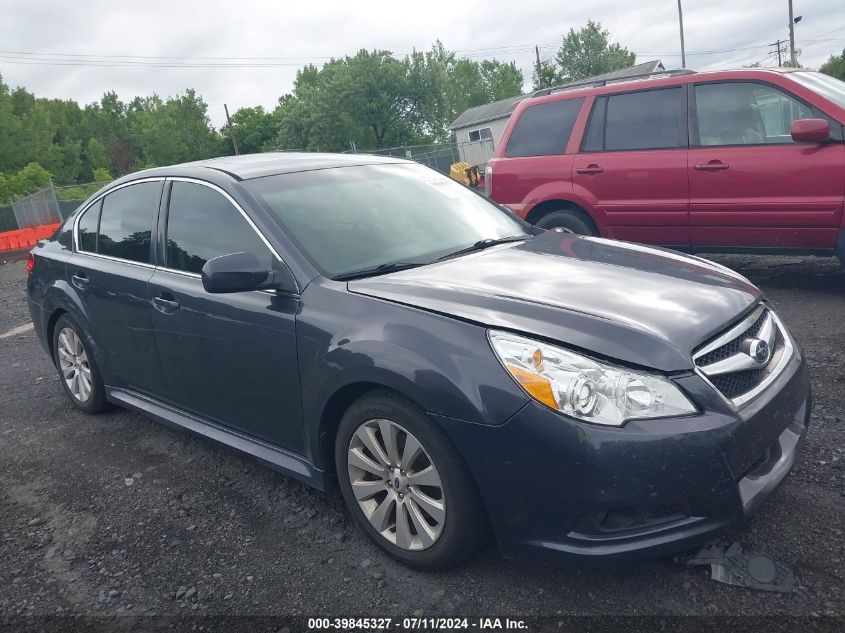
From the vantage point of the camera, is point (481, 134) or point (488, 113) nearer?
point (481, 134)

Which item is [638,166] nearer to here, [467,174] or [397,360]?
[397,360]

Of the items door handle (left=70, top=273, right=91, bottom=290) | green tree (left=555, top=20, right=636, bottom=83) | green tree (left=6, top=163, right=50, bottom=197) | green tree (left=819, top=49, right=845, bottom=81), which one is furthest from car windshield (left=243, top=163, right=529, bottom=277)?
green tree (left=555, top=20, right=636, bottom=83)

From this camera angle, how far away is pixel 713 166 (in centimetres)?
637

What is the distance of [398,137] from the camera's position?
6788 cm

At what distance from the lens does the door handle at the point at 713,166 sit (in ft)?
20.7

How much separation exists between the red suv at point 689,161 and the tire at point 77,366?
14.2 ft

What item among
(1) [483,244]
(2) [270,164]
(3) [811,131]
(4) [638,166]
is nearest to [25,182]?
(4) [638,166]

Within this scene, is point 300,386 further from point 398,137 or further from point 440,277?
point 398,137

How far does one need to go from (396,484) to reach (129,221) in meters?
2.50

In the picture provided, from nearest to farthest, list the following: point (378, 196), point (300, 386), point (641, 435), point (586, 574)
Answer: point (641, 435), point (586, 574), point (300, 386), point (378, 196)

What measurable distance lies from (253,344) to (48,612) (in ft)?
4.28

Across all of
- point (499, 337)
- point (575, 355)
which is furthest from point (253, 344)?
point (575, 355)

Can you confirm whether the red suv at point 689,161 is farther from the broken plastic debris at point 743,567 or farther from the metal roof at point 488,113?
the metal roof at point 488,113

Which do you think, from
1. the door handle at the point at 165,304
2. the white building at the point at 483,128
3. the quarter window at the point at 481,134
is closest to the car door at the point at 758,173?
the door handle at the point at 165,304
